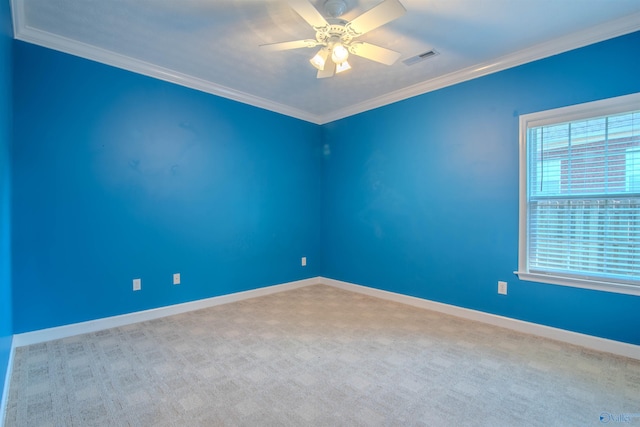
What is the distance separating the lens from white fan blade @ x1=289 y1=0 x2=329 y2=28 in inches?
71.7

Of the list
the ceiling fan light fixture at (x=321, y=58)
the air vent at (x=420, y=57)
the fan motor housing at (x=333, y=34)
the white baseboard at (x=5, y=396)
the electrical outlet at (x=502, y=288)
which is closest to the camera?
the white baseboard at (x=5, y=396)

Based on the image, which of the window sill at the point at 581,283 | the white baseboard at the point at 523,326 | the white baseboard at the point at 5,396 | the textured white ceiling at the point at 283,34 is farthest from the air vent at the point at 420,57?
the white baseboard at the point at 5,396

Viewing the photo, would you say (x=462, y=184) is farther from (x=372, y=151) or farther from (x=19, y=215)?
(x=19, y=215)

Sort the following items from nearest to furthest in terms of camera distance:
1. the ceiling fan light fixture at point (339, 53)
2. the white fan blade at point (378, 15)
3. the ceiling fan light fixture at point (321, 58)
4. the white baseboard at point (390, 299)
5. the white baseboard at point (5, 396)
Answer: the white baseboard at point (5, 396)
the white fan blade at point (378, 15)
the ceiling fan light fixture at point (339, 53)
the ceiling fan light fixture at point (321, 58)
the white baseboard at point (390, 299)

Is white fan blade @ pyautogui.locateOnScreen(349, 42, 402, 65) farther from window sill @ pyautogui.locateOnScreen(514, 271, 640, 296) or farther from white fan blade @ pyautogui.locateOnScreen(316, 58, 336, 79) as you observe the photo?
window sill @ pyautogui.locateOnScreen(514, 271, 640, 296)

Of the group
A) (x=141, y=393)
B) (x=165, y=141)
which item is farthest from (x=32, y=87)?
(x=141, y=393)

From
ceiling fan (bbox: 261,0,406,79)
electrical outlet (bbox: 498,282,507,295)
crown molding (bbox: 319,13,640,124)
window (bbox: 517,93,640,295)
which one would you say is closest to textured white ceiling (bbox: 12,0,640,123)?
crown molding (bbox: 319,13,640,124)

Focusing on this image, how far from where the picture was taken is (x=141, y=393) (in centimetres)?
189

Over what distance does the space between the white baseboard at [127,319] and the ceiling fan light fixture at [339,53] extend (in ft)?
9.83

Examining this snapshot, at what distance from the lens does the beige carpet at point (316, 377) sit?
1.69 meters

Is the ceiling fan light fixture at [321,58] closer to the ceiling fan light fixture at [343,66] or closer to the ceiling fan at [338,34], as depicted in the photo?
the ceiling fan at [338,34]

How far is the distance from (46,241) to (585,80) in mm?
4929

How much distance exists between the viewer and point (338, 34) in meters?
2.25

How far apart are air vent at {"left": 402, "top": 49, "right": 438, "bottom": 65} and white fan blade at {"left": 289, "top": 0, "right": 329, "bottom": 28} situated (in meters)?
1.27
